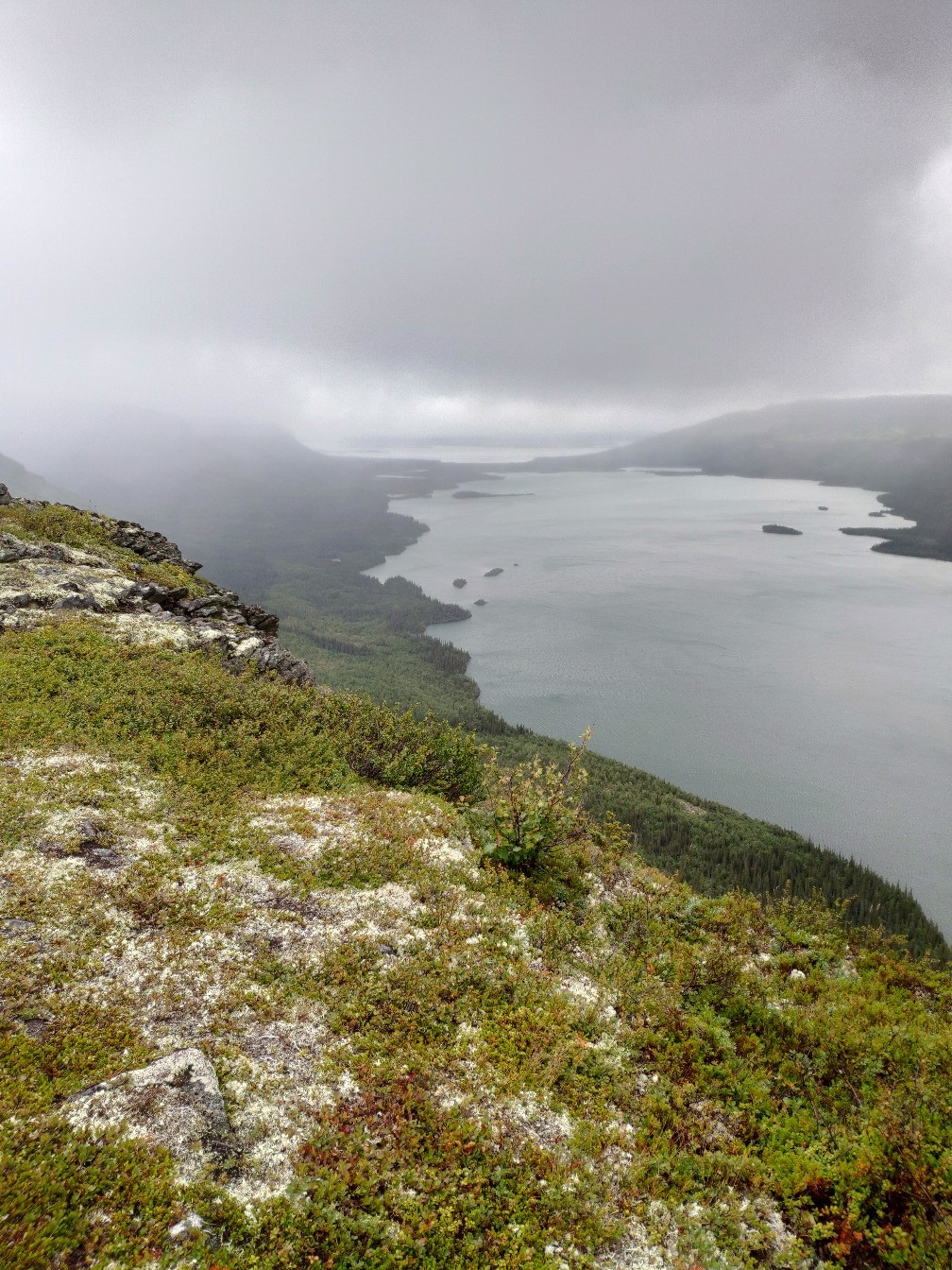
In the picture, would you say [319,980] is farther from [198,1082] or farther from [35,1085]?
[35,1085]

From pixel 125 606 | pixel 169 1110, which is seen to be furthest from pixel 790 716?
pixel 169 1110

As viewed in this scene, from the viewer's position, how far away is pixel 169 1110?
613cm

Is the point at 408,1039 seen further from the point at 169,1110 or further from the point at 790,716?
the point at 790,716

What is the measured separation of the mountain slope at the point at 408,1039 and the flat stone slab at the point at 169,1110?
0.03 meters

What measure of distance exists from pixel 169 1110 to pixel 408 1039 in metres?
2.99

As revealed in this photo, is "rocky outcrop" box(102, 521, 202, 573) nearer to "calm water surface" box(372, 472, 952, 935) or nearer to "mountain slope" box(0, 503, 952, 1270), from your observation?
"mountain slope" box(0, 503, 952, 1270)

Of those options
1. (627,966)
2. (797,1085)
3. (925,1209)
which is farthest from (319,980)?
(925,1209)

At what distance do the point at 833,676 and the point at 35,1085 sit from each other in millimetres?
181569

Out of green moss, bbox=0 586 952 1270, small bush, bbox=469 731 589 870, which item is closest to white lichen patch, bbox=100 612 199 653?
green moss, bbox=0 586 952 1270

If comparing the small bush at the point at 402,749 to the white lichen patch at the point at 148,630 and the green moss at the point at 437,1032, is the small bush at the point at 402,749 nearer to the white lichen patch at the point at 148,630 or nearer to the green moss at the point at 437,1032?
the green moss at the point at 437,1032

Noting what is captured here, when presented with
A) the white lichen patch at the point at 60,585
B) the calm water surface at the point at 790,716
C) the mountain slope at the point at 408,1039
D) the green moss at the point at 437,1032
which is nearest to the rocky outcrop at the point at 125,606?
the white lichen patch at the point at 60,585

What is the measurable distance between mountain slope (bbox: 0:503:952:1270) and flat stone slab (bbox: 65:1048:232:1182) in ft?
0.10

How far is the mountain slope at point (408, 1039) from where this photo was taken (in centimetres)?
561

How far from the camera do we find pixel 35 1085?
20.1ft
